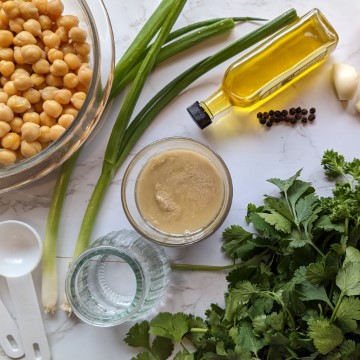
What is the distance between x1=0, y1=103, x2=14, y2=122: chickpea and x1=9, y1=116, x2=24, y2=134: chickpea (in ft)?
0.05

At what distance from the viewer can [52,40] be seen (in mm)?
1427

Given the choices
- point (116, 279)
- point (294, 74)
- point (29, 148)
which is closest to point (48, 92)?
point (29, 148)

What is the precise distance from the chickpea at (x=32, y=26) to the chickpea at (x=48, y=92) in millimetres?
123

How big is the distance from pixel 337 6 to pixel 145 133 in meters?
0.56

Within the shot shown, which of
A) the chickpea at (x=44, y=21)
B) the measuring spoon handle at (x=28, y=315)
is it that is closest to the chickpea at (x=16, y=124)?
the chickpea at (x=44, y=21)

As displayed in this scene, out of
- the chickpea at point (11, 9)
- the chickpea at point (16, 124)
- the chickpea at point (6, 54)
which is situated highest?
the chickpea at point (11, 9)

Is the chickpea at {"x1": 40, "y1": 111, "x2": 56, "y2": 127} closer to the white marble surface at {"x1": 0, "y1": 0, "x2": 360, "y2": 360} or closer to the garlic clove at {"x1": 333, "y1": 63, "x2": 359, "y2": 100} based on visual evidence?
the white marble surface at {"x1": 0, "y1": 0, "x2": 360, "y2": 360}

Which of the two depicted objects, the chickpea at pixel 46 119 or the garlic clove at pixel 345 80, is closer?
the chickpea at pixel 46 119

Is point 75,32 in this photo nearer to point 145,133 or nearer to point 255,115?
point 145,133

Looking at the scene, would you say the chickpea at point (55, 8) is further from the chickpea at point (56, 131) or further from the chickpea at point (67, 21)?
the chickpea at point (56, 131)

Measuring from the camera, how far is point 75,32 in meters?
1.42

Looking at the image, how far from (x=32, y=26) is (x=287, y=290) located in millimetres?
789

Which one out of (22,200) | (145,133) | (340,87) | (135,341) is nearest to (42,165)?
(22,200)

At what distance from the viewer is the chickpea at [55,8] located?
4.68 ft
